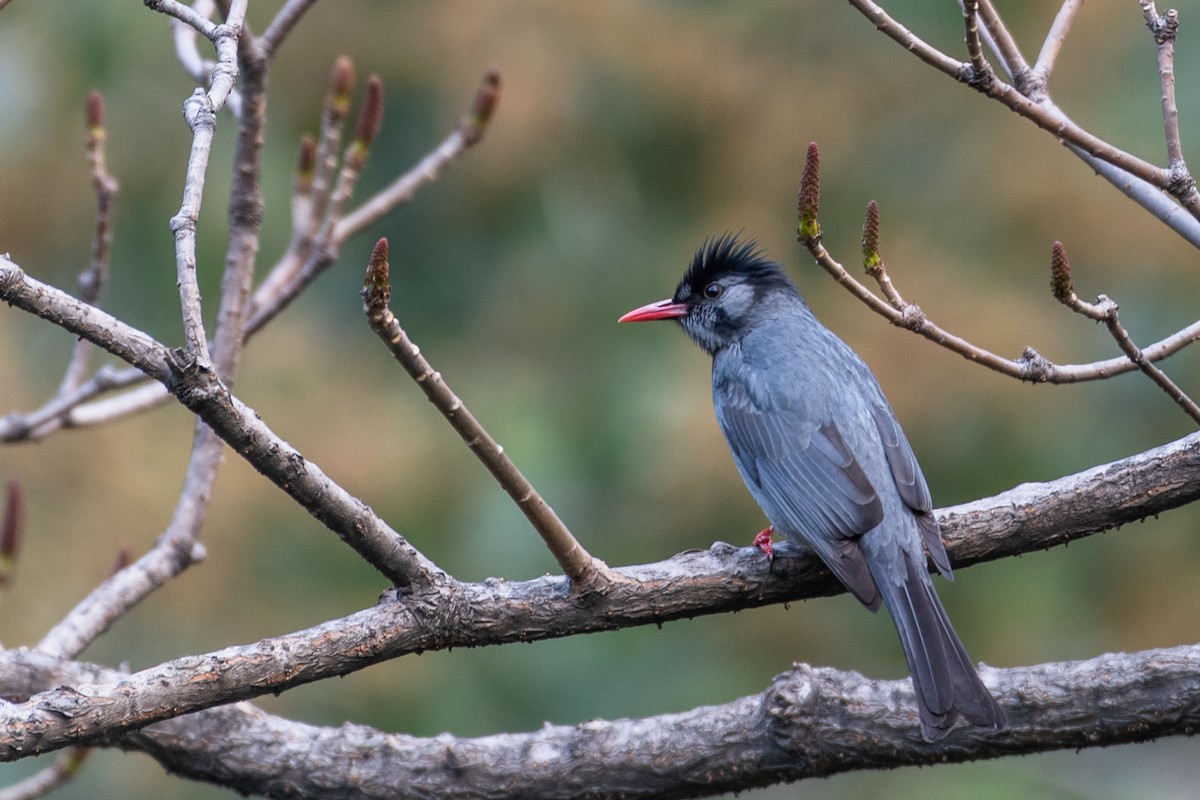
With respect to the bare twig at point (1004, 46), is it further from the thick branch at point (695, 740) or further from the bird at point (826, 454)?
the thick branch at point (695, 740)

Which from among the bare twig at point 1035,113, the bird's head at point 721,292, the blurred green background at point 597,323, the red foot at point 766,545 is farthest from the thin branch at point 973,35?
the blurred green background at point 597,323

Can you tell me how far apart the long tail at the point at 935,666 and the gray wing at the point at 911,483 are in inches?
4.7

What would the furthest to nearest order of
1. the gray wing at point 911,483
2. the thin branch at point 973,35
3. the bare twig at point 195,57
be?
the bare twig at point 195,57 → the gray wing at point 911,483 → the thin branch at point 973,35

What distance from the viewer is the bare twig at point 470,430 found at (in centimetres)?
264

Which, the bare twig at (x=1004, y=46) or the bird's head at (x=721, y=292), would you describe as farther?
the bird's head at (x=721, y=292)

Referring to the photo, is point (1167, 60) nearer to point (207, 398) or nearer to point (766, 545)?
point (766, 545)

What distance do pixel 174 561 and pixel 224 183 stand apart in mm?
4641

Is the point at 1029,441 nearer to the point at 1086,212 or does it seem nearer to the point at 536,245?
the point at 1086,212

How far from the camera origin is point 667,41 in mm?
9961

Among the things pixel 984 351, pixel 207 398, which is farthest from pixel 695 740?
pixel 207 398

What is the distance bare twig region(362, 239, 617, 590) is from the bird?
80 centimetres

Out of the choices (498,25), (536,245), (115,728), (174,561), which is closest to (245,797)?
(174,561)

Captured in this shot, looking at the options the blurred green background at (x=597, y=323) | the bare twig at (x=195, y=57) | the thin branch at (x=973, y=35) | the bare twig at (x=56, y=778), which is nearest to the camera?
the thin branch at (x=973, y=35)

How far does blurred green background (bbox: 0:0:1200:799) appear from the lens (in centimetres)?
826
